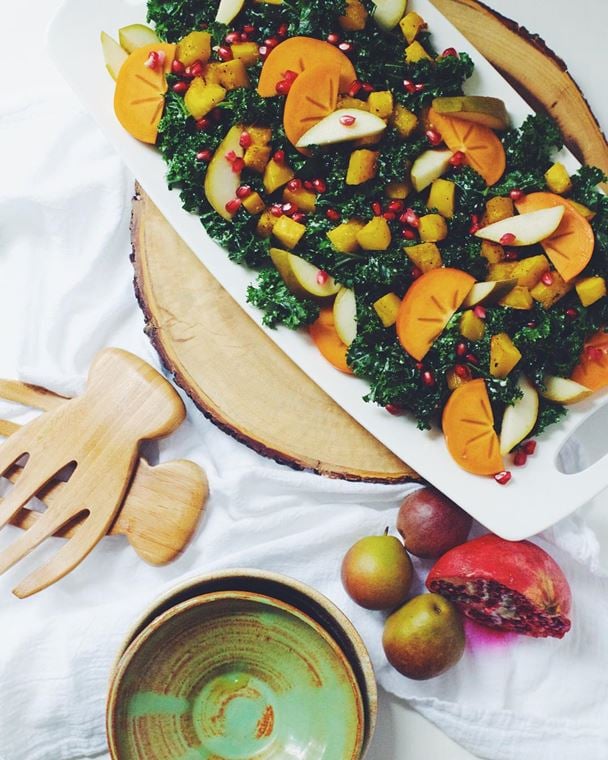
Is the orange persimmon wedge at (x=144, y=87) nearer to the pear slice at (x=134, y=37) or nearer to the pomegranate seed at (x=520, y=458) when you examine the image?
the pear slice at (x=134, y=37)

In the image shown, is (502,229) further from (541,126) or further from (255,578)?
(255,578)

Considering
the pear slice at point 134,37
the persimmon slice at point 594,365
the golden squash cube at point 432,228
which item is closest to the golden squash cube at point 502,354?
the persimmon slice at point 594,365

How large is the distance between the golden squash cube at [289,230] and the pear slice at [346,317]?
0.74 feet

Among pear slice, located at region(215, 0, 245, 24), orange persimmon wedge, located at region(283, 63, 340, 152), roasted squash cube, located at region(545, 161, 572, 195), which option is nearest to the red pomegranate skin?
roasted squash cube, located at region(545, 161, 572, 195)

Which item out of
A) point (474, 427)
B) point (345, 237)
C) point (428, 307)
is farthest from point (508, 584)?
point (345, 237)

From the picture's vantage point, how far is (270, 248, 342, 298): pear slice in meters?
2.74

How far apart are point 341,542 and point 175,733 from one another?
2.49 ft

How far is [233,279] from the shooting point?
284 cm

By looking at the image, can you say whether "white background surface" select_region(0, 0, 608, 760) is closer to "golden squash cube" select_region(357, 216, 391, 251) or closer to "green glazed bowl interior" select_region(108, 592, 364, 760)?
"golden squash cube" select_region(357, 216, 391, 251)

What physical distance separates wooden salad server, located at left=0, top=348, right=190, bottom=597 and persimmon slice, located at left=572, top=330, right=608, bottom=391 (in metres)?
1.25

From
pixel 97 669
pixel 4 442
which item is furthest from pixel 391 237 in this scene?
pixel 97 669

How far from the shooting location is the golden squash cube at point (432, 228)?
9.09 ft

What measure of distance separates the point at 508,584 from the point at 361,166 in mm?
1313

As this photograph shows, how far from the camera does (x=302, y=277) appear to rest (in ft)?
9.02
